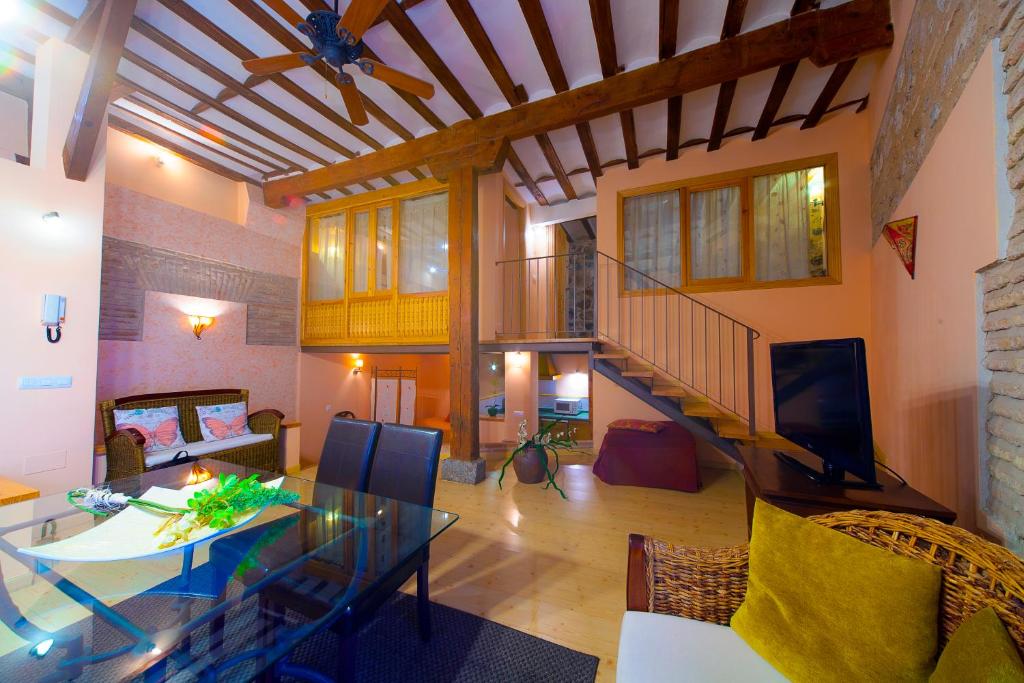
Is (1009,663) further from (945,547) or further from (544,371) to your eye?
(544,371)

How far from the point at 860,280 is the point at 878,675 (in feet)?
14.0

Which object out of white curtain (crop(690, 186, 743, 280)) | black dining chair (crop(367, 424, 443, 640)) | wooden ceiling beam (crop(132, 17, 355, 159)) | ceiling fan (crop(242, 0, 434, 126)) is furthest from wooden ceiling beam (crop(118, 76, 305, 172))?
white curtain (crop(690, 186, 743, 280))

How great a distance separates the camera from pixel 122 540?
1318 mm

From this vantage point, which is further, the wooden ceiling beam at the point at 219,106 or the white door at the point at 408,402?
the white door at the point at 408,402

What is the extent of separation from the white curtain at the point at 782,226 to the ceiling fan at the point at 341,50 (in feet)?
12.5

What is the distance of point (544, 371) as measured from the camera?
7.74 meters

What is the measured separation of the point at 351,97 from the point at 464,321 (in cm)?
213

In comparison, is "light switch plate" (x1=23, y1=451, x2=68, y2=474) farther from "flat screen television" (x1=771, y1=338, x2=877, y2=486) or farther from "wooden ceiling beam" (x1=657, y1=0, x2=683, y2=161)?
"wooden ceiling beam" (x1=657, y1=0, x2=683, y2=161)

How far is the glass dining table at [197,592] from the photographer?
979 mm

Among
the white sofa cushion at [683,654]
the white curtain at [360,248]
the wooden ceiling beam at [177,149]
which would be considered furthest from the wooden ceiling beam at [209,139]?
the white sofa cushion at [683,654]

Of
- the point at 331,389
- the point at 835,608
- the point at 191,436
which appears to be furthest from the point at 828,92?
the point at 191,436

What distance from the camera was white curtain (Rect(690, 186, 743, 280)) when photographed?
4.33 meters

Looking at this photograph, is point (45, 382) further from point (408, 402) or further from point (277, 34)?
point (408, 402)

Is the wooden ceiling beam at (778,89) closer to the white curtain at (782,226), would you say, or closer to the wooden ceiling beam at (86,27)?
the white curtain at (782,226)
